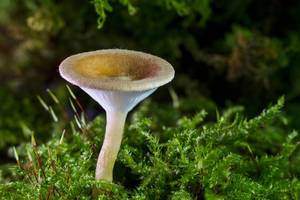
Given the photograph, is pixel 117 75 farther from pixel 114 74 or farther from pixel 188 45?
pixel 188 45

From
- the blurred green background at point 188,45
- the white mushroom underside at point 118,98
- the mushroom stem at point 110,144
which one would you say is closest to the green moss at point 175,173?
the mushroom stem at point 110,144

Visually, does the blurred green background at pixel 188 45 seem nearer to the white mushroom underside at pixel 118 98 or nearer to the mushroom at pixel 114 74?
the mushroom at pixel 114 74

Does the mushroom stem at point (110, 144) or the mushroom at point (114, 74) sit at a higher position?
the mushroom at point (114, 74)

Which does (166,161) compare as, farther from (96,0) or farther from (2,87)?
(2,87)

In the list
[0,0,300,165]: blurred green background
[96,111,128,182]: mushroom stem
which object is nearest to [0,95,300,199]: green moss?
[96,111,128,182]: mushroom stem

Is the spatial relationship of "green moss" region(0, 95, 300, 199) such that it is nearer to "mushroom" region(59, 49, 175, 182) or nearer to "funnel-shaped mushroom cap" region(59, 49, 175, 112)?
"mushroom" region(59, 49, 175, 182)

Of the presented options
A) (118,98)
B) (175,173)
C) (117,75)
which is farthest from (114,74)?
(175,173)

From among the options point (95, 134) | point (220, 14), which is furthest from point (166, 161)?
point (220, 14)
